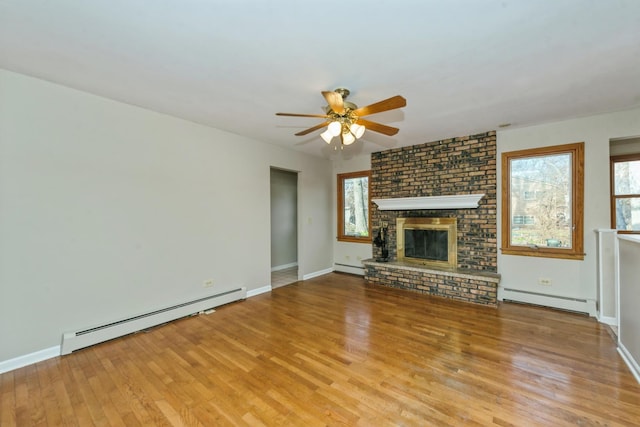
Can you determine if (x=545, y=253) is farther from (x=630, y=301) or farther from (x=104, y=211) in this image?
(x=104, y=211)

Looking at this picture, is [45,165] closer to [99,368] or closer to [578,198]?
[99,368]

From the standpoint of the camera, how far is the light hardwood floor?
179cm

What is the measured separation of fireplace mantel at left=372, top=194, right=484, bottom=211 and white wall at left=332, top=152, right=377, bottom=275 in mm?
636

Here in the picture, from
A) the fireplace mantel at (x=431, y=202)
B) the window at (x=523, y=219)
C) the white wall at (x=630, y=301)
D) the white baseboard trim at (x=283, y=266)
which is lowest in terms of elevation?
the white baseboard trim at (x=283, y=266)

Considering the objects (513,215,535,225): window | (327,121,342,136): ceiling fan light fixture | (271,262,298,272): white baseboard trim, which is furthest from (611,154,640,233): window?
(271,262,298,272): white baseboard trim

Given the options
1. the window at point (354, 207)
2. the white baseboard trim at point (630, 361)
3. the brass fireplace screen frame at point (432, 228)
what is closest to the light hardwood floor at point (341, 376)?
the white baseboard trim at point (630, 361)

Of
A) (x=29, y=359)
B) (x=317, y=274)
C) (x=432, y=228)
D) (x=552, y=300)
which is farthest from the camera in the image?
(x=317, y=274)

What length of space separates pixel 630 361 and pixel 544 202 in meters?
2.18

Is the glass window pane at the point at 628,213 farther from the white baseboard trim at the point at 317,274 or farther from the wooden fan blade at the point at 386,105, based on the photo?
the white baseboard trim at the point at 317,274

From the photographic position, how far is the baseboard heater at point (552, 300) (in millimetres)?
3465

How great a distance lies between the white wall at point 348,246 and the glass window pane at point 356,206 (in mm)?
229

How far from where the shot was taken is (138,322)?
3057 millimetres

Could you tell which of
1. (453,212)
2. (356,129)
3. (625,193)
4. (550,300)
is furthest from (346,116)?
(625,193)

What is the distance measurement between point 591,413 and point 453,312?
182 cm
